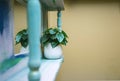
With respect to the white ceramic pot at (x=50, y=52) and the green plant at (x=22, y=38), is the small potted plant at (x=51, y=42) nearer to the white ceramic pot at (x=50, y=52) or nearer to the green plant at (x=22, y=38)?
the white ceramic pot at (x=50, y=52)

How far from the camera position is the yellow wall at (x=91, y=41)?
2.88 meters

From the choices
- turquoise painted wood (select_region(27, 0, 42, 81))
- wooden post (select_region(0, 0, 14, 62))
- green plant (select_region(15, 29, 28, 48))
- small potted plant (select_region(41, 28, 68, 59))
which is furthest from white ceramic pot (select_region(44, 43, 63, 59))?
turquoise painted wood (select_region(27, 0, 42, 81))

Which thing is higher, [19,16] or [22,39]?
[19,16]

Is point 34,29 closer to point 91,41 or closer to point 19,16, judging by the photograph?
point 19,16

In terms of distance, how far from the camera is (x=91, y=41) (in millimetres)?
2896

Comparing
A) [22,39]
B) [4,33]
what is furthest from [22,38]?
[4,33]

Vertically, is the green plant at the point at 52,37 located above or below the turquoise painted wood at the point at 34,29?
below

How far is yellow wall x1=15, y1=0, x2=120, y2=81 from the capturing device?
113 inches

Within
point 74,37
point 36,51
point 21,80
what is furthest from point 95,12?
point 36,51

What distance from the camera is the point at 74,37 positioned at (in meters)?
2.90

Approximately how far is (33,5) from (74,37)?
2.35 metres

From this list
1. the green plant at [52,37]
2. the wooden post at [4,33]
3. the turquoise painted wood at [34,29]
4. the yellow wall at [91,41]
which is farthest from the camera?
the yellow wall at [91,41]

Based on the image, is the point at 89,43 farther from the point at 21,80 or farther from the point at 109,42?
the point at 21,80

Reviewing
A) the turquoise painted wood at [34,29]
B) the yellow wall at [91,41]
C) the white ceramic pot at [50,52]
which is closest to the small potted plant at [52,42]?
the white ceramic pot at [50,52]
